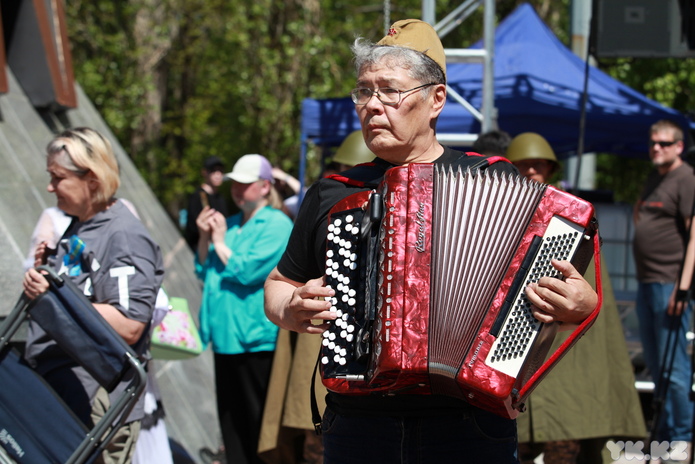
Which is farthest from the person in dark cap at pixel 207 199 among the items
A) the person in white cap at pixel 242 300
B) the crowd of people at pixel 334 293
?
the person in white cap at pixel 242 300

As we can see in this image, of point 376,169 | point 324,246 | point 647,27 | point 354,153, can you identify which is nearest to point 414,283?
point 324,246

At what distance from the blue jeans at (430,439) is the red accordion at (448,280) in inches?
4.8

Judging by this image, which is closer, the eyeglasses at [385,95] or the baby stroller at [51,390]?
the eyeglasses at [385,95]

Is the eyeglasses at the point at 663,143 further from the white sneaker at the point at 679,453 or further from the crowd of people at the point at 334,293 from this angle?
the white sneaker at the point at 679,453

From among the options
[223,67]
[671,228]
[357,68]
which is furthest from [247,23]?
[357,68]

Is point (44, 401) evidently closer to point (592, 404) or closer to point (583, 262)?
point (583, 262)

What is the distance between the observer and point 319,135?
326 inches

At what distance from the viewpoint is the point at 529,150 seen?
5.19m

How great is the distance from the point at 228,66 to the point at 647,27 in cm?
1156

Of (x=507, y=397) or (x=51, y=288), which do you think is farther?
(x=51, y=288)

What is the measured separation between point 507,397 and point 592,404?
2428 mm

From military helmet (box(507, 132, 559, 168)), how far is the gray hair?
94.3 inches

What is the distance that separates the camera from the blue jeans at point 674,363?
637 cm

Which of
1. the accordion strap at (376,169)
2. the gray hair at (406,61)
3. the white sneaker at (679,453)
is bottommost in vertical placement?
the white sneaker at (679,453)
